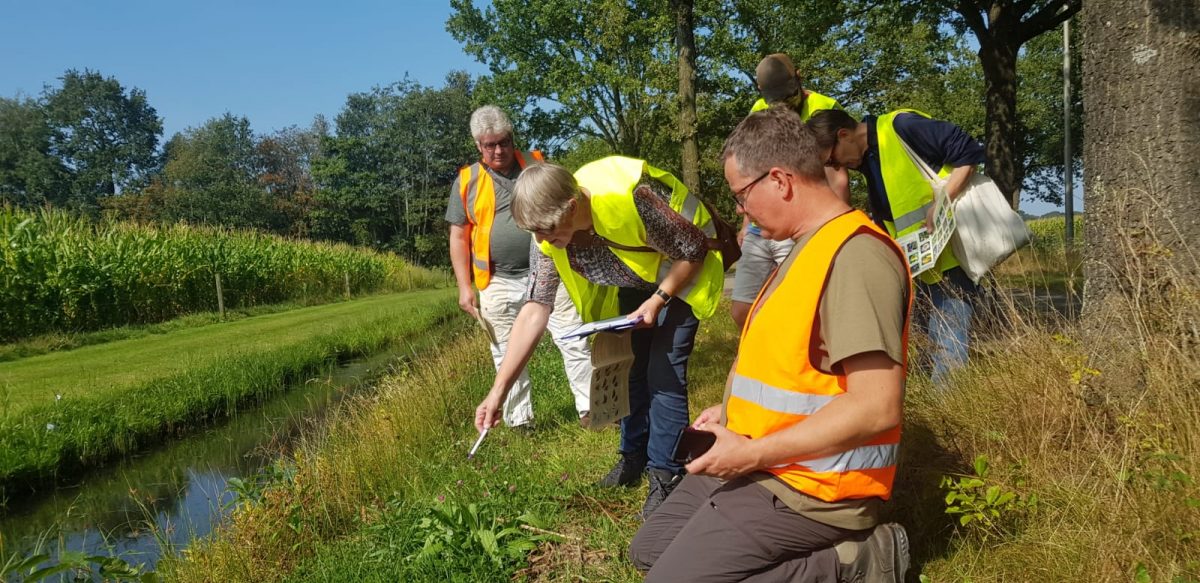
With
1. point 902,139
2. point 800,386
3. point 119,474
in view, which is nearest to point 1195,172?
point 902,139

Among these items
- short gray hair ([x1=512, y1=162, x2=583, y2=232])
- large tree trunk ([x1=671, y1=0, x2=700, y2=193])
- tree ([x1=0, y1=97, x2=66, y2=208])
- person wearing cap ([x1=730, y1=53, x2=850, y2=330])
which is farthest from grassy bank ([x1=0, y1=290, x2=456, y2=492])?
tree ([x1=0, y1=97, x2=66, y2=208])

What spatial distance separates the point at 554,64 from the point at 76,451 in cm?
3070

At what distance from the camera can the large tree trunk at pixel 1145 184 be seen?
3078 millimetres

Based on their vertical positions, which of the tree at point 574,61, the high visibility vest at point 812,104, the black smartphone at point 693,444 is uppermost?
the tree at point 574,61

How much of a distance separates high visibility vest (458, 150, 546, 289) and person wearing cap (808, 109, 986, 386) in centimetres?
215

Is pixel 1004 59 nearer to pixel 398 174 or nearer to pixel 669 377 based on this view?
pixel 669 377

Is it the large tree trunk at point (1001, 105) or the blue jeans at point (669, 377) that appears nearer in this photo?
the blue jeans at point (669, 377)

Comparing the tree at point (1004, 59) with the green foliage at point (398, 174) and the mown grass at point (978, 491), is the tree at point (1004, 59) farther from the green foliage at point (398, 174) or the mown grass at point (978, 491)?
the green foliage at point (398, 174)

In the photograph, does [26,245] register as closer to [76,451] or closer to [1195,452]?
[76,451]

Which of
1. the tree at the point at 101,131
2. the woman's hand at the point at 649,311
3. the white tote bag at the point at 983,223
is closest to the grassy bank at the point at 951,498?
the white tote bag at the point at 983,223

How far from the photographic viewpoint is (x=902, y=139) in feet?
13.1

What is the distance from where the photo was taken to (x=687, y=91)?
10.8 m

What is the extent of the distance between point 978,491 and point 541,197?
199cm

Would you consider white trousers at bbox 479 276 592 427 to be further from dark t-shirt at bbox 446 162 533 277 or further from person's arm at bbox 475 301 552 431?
person's arm at bbox 475 301 552 431
